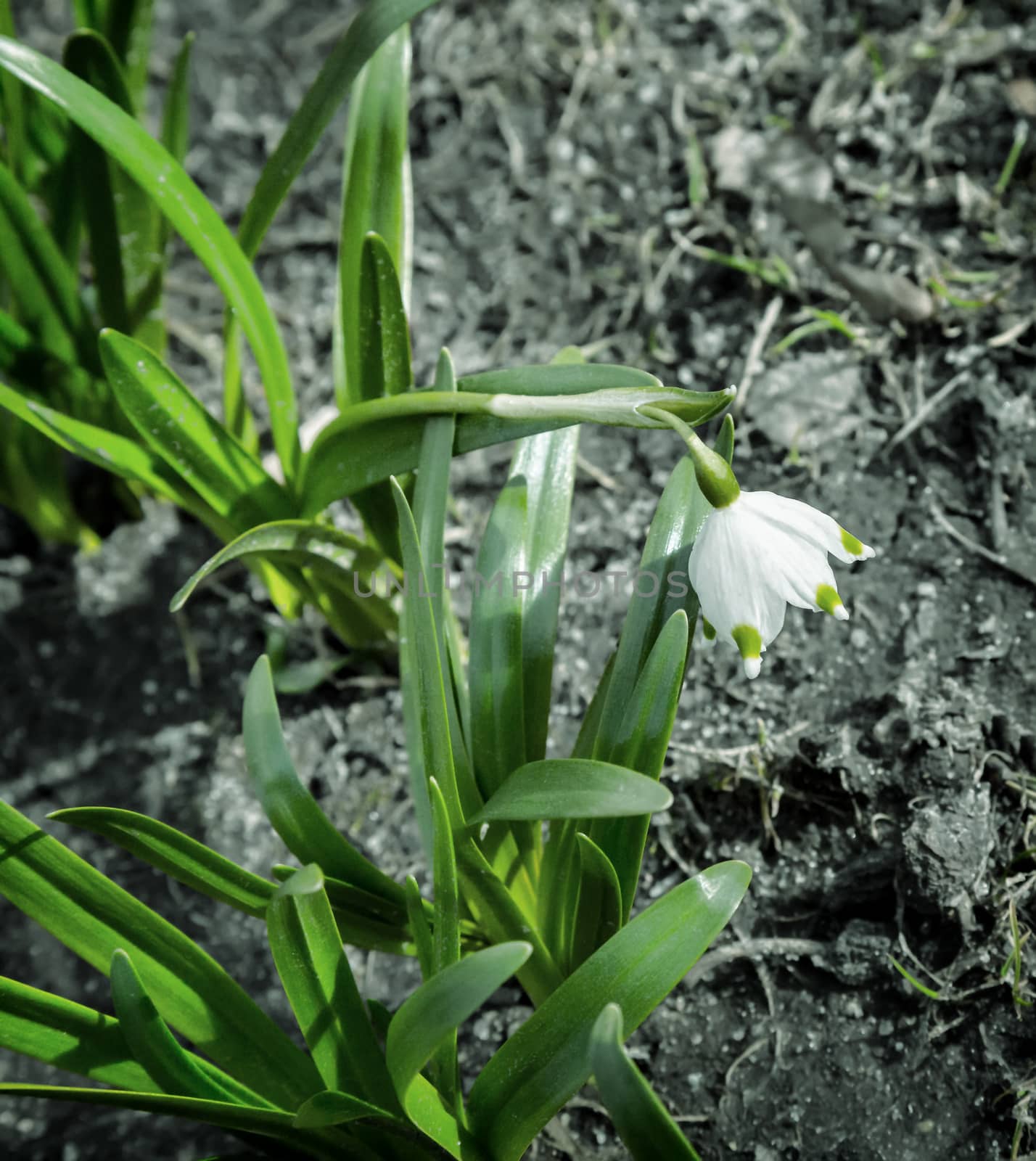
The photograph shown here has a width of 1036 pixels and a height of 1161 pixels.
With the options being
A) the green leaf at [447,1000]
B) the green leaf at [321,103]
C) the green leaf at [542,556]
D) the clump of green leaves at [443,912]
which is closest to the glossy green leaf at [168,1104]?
the clump of green leaves at [443,912]

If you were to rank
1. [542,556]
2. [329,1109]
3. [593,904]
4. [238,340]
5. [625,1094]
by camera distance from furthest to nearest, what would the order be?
[238,340] → [542,556] → [593,904] → [329,1109] → [625,1094]

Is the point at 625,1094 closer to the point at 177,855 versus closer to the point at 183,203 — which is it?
the point at 177,855

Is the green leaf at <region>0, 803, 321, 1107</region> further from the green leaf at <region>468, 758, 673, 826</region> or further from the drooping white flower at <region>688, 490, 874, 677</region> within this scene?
the drooping white flower at <region>688, 490, 874, 677</region>

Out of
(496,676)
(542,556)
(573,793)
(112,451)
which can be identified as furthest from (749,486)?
(112,451)

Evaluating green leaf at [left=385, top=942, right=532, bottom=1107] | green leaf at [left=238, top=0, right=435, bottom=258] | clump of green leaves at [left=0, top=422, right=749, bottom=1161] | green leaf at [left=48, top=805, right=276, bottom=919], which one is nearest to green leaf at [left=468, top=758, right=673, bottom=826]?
clump of green leaves at [left=0, top=422, right=749, bottom=1161]

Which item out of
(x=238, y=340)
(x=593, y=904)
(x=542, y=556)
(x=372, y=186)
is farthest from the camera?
(x=238, y=340)

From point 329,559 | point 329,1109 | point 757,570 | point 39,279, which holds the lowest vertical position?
point 329,1109
